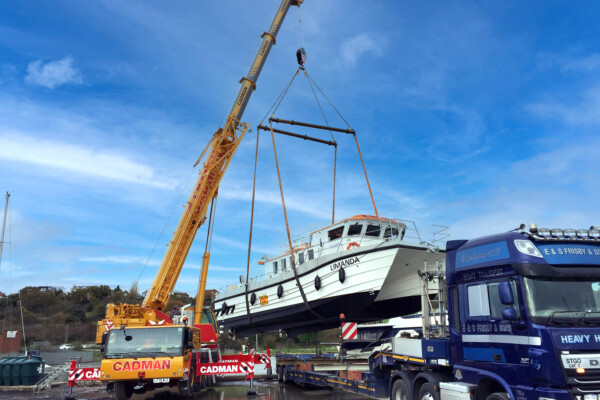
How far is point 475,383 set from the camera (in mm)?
5414

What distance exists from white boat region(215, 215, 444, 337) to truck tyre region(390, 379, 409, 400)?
3.44 m

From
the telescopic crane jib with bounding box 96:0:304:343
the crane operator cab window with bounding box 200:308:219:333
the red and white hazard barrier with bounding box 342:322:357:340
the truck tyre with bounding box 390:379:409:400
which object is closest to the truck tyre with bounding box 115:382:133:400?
the telescopic crane jib with bounding box 96:0:304:343

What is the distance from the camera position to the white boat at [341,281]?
11.5m

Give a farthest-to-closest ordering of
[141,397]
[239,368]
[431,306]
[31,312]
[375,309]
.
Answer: [31,312]
[375,309]
[141,397]
[239,368]
[431,306]

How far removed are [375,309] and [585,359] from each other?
8.29 metres

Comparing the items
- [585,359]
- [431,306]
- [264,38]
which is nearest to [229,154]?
[264,38]

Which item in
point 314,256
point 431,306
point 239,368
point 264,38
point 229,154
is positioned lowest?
point 239,368

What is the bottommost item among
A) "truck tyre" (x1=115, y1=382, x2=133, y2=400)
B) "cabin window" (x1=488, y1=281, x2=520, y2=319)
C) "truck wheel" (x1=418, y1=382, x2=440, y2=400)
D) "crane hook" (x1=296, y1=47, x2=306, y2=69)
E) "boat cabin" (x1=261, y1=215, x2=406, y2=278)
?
"truck tyre" (x1=115, y1=382, x2=133, y2=400)

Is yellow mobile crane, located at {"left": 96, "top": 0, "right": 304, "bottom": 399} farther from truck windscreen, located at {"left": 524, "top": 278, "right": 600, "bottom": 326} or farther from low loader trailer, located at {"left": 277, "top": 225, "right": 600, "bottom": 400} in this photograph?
truck windscreen, located at {"left": 524, "top": 278, "right": 600, "bottom": 326}

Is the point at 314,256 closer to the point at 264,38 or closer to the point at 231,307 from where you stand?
the point at 231,307

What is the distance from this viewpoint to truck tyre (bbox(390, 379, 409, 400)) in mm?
6972

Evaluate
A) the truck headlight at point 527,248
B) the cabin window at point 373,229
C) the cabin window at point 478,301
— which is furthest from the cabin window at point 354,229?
the truck headlight at point 527,248

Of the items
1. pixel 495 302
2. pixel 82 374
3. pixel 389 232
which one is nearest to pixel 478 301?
pixel 495 302

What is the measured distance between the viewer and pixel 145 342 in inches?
338
